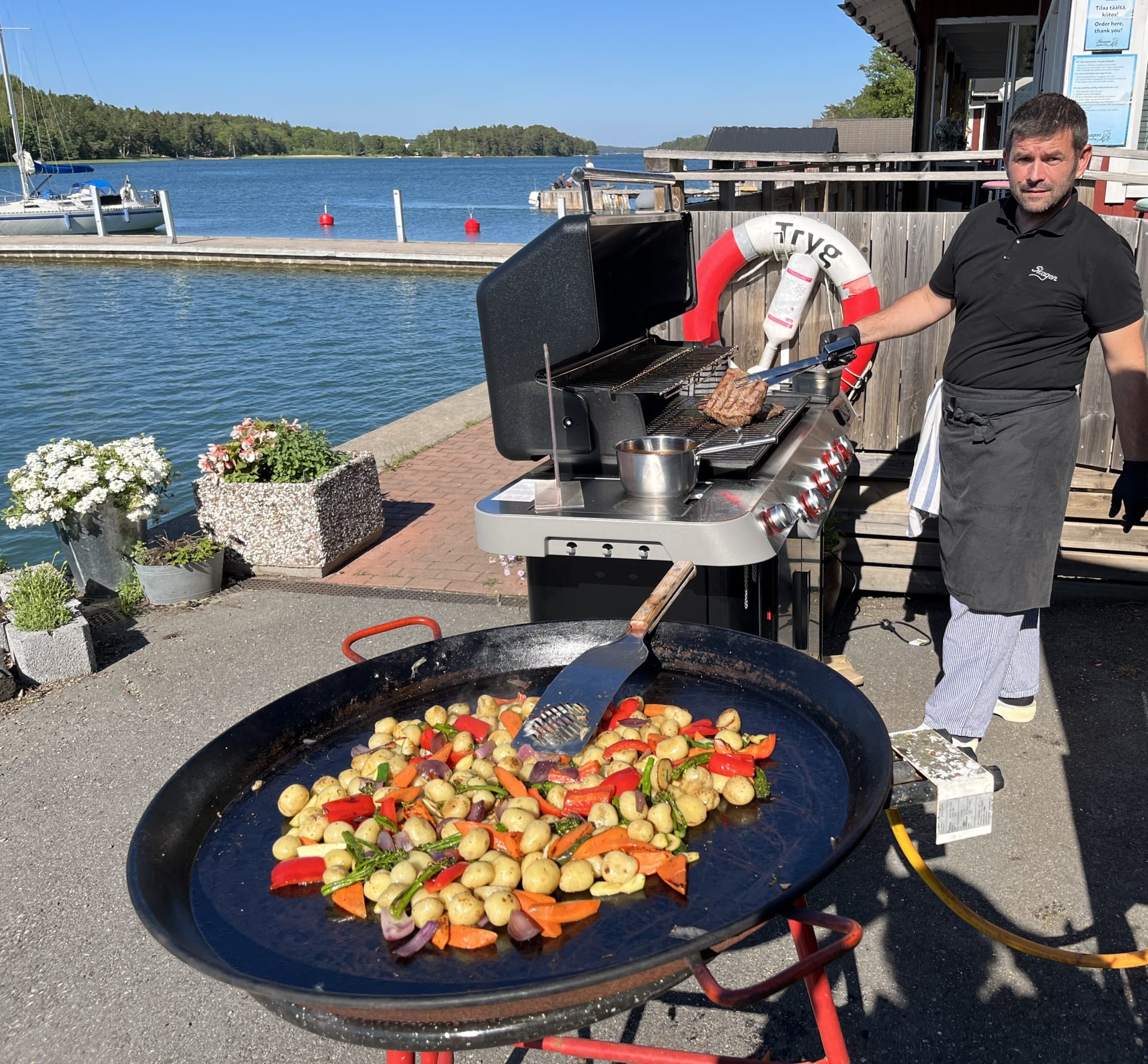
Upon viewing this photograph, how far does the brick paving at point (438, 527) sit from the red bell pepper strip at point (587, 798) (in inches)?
149

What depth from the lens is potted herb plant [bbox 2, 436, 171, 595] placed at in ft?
19.1

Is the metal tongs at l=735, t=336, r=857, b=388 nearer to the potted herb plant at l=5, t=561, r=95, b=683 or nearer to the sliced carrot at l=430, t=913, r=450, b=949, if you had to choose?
the sliced carrot at l=430, t=913, r=450, b=949

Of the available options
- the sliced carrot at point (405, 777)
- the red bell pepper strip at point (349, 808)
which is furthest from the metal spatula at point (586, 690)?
the red bell pepper strip at point (349, 808)

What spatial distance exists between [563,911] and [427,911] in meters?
0.24

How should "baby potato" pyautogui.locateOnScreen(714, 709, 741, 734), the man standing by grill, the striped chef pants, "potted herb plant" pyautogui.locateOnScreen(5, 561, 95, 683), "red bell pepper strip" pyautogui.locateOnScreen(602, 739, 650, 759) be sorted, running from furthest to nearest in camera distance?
"potted herb plant" pyautogui.locateOnScreen(5, 561, 95, 683) → the striped chef pants → the man standing by grill → "baby potato" pyautogui.locateOnScreen(714, 709, 741, 734) → "red bell pepper strip" pyautogui.locateOnScreen(602, 739, 650, 759)

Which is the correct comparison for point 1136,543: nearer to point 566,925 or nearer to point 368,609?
point 368,609

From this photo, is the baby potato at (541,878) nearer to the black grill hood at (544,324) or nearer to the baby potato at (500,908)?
the baby potato at (500,908)

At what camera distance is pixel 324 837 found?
6.72 ft

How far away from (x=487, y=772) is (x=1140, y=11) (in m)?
8.36

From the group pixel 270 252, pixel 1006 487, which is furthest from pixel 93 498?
pixel 270 252

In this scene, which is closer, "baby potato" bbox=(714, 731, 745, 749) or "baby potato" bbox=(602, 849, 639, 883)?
"baby potato" bbox=(602, 849, 639, 883)

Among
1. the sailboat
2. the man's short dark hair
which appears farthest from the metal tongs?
the sailboat

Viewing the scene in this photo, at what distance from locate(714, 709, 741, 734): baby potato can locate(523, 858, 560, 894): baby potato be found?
0.61 metres

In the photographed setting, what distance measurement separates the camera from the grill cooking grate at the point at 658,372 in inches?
158
